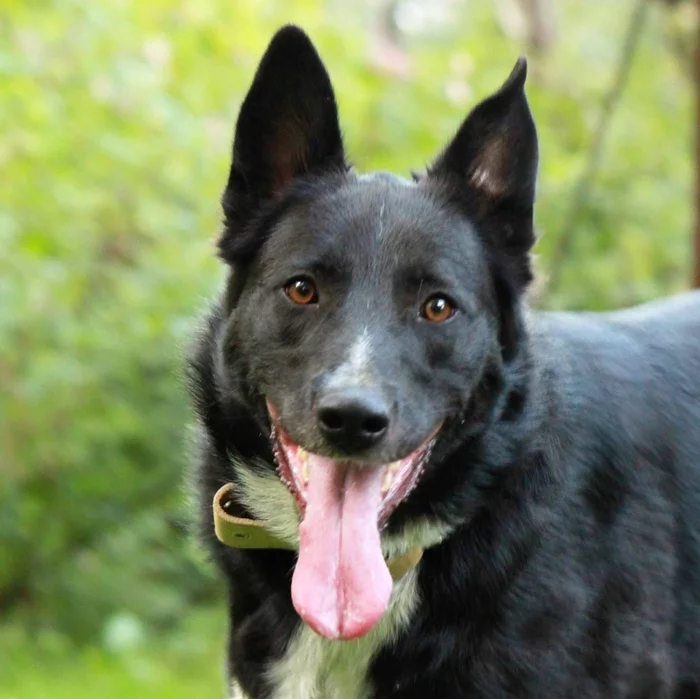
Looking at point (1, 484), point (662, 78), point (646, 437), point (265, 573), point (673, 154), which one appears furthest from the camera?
point (662, 78)

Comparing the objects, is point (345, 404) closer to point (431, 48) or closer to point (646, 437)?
point (646, 437)

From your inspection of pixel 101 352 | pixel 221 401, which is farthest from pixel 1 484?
pixel 221 401

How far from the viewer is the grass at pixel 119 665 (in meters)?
5.09

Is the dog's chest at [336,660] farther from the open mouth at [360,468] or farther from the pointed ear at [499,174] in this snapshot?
the pointed ear at [499,174]

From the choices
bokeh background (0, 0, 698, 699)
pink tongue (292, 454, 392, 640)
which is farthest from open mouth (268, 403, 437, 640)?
bokeh background (0, 0, 698, 699)

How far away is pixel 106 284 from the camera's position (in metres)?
5.89

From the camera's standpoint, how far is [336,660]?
279 centimetres

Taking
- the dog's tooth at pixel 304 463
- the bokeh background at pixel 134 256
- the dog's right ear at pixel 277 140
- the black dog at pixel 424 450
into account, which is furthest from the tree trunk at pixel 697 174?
the dog's tooth at pixel 304 463

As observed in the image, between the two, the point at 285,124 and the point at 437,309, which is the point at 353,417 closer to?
the point at 437,309

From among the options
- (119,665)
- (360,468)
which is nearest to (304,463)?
(360,468)

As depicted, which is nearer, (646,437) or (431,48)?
(646,437)

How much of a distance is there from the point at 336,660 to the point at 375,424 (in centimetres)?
80

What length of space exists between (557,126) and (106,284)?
3503 millimetres

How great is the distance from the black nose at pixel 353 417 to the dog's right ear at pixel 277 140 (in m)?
0.71
